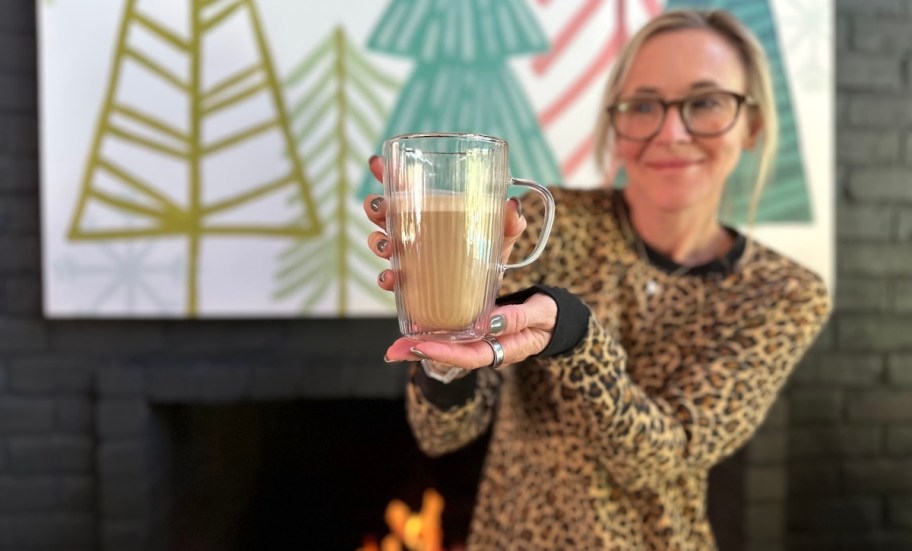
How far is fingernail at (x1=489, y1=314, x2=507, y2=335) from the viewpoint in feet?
2.20

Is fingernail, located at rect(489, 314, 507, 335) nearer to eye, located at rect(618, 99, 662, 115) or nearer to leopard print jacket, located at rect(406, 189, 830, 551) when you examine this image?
leopard print jacket, located at rect(406, 189, 830, 551)

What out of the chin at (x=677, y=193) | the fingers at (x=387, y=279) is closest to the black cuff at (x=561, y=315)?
the fingers at (x=387, y=279)

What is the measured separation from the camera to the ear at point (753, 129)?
43.4 inches

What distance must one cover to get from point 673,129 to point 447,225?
516 millimetres

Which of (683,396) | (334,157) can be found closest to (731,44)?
(683,396)

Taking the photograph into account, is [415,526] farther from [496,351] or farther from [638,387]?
[496,351]

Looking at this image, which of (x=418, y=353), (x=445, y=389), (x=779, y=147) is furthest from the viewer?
(x=779, y=147)

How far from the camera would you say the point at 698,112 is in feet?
3.43

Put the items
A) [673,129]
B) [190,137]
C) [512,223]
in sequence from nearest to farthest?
[512,223], [673,129], [190,137]

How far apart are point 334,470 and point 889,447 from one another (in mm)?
1651

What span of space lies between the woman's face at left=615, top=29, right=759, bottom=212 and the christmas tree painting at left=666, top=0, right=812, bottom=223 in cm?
72

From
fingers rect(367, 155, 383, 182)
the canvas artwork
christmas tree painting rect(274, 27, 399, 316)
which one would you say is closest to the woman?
fingers rect(367, 155, 383, 182)

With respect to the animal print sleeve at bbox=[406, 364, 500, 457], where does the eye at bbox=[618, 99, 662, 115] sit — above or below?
above

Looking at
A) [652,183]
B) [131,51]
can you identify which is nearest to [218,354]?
[131,51]
